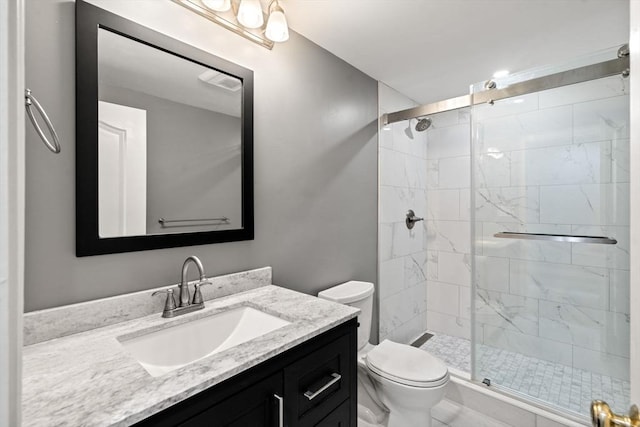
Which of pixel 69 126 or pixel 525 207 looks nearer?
pixel 69 126

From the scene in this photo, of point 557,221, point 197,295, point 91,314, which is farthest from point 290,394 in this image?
point 557,221

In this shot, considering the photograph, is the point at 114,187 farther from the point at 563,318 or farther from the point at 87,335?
the point at 563,318

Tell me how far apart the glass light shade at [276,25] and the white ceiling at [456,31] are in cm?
15

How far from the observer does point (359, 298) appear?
6.07ft

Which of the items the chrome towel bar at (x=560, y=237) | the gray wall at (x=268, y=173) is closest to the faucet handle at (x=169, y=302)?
the gray wall at (x=268, y=173)

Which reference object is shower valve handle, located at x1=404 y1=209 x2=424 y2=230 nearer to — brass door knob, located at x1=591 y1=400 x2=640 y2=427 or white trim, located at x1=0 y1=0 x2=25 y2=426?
brass door knob, located at x1=591 y1=400 x2=640 y2=427

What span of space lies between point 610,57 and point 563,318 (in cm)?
163

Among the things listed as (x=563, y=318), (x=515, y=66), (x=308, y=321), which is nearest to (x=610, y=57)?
(x=515, y=66)

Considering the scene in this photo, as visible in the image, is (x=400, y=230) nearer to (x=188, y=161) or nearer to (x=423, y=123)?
(x=423, y=123)

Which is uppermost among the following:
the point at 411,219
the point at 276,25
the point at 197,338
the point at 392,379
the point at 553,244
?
the point at 276,25

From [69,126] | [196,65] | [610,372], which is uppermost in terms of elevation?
[196,65]

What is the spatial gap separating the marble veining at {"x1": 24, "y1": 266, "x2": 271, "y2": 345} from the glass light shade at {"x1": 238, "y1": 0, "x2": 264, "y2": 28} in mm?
1150

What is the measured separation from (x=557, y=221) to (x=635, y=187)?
1.88 m

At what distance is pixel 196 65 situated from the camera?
4.41 feet
